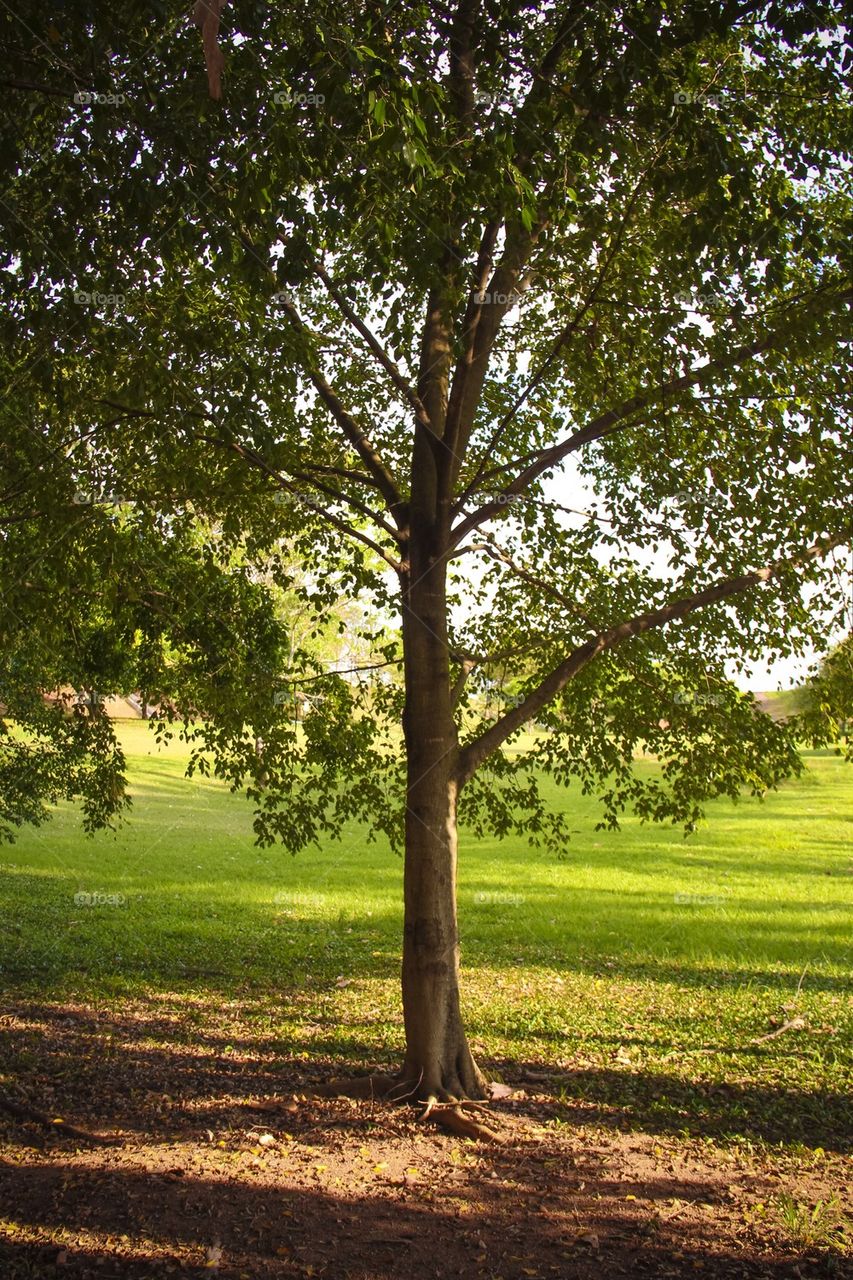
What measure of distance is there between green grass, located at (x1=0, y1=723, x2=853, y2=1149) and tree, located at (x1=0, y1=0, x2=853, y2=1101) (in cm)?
218

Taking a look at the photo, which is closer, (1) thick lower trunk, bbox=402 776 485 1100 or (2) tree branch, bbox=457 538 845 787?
(1) thick lower trunk, bbox=402 776 485 1100

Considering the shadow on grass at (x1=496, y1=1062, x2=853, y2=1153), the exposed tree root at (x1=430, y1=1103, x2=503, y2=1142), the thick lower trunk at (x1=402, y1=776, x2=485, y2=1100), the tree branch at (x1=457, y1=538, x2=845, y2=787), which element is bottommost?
the shadow on grass at (x1=496, y1=1062, x2=853, y2=1153)

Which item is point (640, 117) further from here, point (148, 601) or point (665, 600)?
point (148, 601)

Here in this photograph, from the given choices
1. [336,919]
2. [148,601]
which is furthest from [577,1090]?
[336,919]

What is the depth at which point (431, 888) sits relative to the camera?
7.82 m

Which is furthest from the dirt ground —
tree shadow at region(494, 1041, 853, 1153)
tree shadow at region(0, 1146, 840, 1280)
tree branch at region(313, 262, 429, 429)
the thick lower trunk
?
tree branch at region(313, 262, 429, 429)

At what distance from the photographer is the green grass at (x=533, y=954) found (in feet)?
31.1

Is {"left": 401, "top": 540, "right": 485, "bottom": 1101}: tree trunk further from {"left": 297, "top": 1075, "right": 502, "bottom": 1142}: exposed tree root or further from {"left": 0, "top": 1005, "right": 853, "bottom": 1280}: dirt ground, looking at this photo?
{"left": 0, "top": 1005, "right": 853, "bottom": 1280}: dirt ground

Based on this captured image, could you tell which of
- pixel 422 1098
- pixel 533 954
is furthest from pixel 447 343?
pixel 533 954

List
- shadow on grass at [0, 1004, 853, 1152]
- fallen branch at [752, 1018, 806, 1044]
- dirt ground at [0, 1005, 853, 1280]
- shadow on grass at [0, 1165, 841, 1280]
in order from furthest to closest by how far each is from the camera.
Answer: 1. fallen branch at [752, 1018, 806, 1044]
2. shadow on grass at [0, 1004, 853, 1152]
3. dirt ground at [0, 1005, 853, 1280]
4. shadow on grass at [0, 1165, 841, 1280]

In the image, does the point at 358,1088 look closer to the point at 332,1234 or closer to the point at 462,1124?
the point at 462,1124

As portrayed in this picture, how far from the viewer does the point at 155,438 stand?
8219 mm

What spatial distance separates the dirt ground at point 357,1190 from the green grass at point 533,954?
101 centimetres

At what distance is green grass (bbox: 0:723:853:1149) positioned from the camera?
31.1ft
